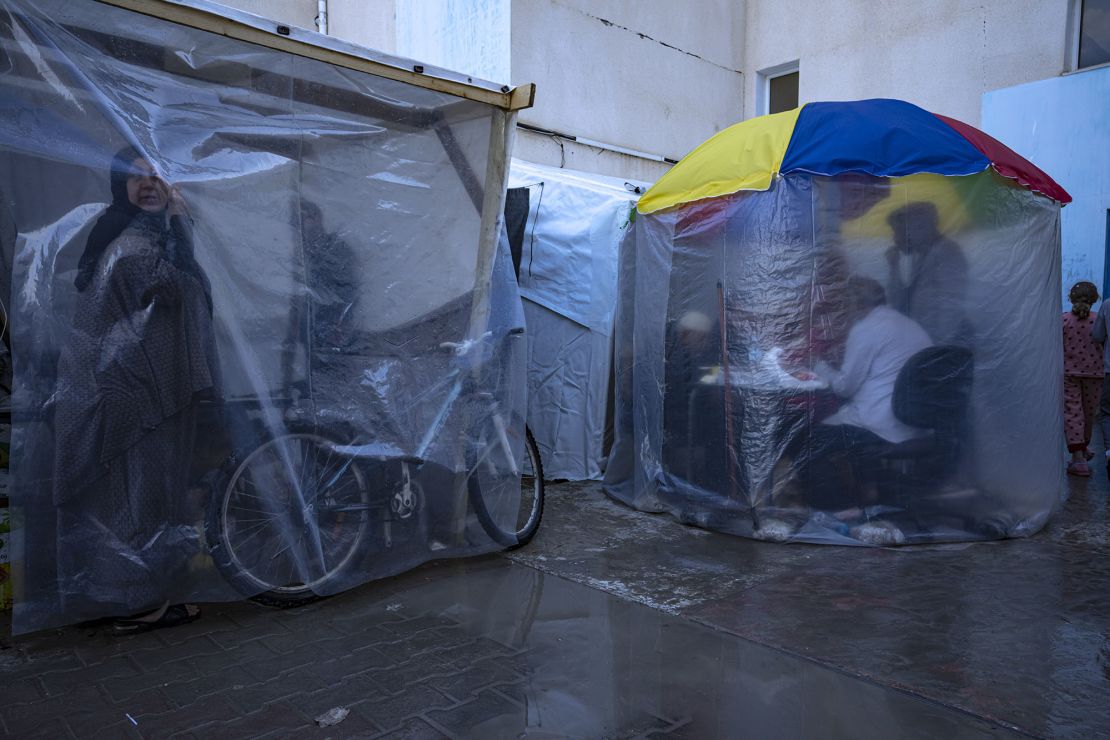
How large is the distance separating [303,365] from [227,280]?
1.73ft

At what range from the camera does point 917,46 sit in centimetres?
992

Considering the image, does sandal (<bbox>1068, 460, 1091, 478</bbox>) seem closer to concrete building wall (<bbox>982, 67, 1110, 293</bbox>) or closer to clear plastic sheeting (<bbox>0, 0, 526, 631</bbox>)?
concrete building wall (<bbox>982, 67, 1110, 293</bbox>)

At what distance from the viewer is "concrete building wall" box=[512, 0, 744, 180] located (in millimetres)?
9617

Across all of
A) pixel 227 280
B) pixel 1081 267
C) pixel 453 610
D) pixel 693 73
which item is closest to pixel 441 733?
pixel 453 610

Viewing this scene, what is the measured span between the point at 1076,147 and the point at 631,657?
7564 millimetres

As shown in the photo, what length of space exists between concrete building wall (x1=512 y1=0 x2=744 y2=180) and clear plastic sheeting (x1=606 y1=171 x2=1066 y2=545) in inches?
207

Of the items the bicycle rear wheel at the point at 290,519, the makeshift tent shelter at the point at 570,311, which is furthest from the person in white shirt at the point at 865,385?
the bicycle rear wheel at the point at 290,519

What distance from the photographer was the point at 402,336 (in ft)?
13.8

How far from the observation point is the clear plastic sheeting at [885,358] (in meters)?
4.74

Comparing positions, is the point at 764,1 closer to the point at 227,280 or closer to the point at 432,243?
the point at 432,243

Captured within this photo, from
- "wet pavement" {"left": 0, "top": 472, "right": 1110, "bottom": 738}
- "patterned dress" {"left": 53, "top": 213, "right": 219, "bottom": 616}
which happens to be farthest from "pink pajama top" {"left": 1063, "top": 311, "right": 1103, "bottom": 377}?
"patterned dress" {"left": 53, "top": 213, "right": 219, "bottom": 616}

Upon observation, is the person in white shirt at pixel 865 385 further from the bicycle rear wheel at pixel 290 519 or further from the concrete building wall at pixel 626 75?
the concrete building wall at pixel 626 75

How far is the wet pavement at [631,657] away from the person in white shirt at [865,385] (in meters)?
0.59

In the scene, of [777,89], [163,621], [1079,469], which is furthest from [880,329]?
[777,89]
